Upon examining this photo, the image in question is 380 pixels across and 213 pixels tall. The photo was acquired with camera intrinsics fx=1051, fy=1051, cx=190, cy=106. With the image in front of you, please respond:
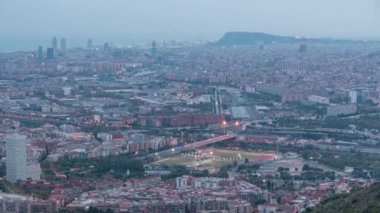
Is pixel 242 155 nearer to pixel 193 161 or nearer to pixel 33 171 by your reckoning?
pixel 193 161

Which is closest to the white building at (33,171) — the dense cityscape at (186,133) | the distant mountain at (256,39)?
the dense cityscape at (186,133)

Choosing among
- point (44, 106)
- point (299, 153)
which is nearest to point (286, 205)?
point (299, 153)

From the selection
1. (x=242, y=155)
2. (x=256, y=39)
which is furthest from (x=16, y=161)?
(x=256, y=39)

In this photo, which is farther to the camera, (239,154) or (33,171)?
(239,154)

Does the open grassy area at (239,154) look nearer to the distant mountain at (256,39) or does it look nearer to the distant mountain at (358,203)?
the distant mountain at (358,203)

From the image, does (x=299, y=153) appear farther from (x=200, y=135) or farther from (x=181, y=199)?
(x=181, y=199)

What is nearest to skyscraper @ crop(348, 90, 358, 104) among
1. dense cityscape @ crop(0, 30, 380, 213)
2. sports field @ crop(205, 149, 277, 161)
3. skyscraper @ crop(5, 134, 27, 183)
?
dense cityscape @ crop(0, 30, 380, 213)
